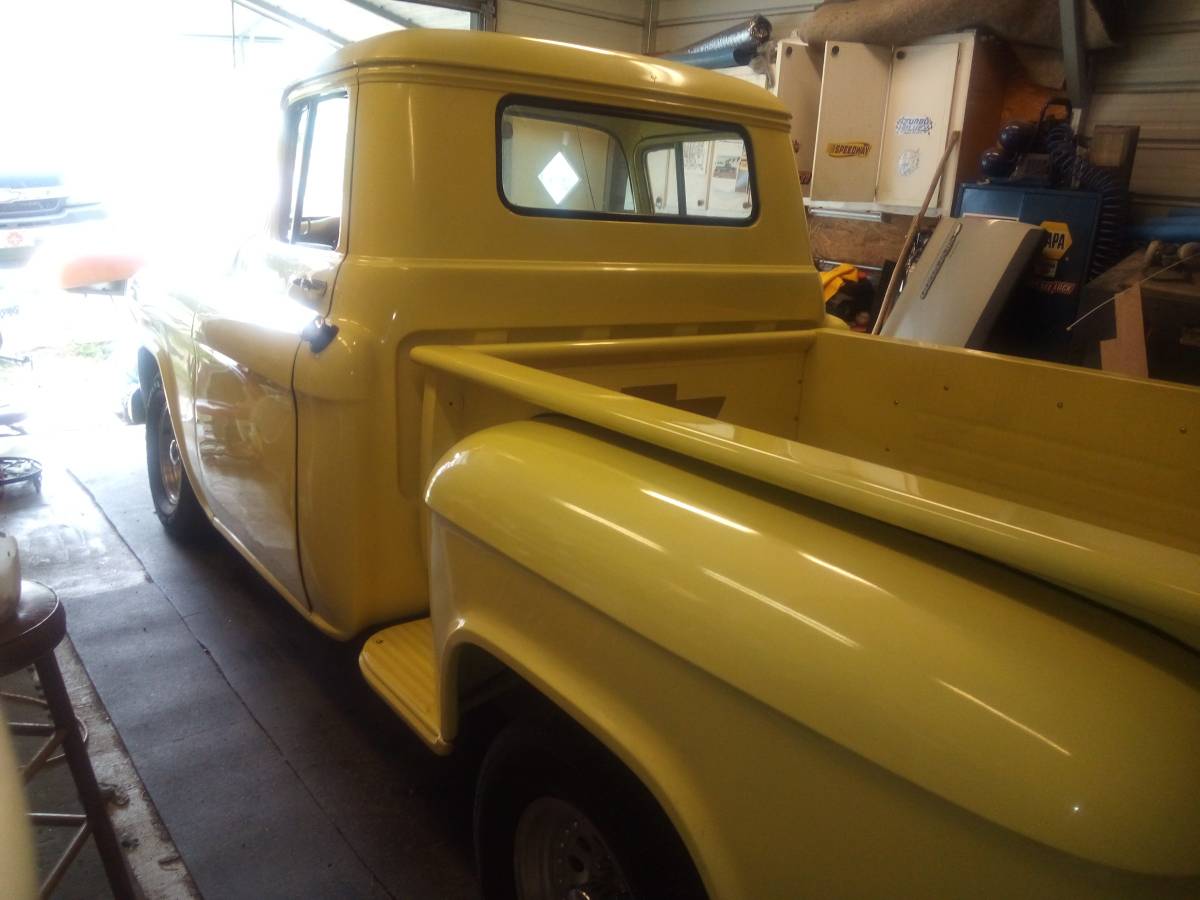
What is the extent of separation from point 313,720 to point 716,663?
6.53 ft

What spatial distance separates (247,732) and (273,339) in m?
1.23

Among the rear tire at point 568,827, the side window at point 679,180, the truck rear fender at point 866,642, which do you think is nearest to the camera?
the truck rear fender at point 866,642

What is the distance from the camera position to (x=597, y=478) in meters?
1.33

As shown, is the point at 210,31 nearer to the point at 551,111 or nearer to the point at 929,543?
the point at 551,111

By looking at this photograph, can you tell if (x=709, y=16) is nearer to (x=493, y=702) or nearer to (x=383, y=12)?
(x=383, y=12)

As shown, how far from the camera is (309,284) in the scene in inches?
84.7

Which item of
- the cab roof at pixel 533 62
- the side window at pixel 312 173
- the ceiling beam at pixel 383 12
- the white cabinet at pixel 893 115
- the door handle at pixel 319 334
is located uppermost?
the ceiling beam at pixel 383 12

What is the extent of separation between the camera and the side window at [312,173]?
2473 millimetres

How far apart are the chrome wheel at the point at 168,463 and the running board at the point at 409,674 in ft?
6.43

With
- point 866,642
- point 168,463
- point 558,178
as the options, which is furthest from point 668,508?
point 168,463

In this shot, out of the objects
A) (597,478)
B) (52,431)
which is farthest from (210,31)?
(597,478)


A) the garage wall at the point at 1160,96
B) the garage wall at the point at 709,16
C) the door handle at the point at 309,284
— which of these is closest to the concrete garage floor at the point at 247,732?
the door handle at the point at 309,284

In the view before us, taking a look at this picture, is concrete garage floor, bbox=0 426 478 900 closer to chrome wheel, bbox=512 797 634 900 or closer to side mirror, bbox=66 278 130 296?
chrome wheel, bbox=512 797 634 900

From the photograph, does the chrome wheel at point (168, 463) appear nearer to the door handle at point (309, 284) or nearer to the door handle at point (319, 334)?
the door handle at point (309, 284)
